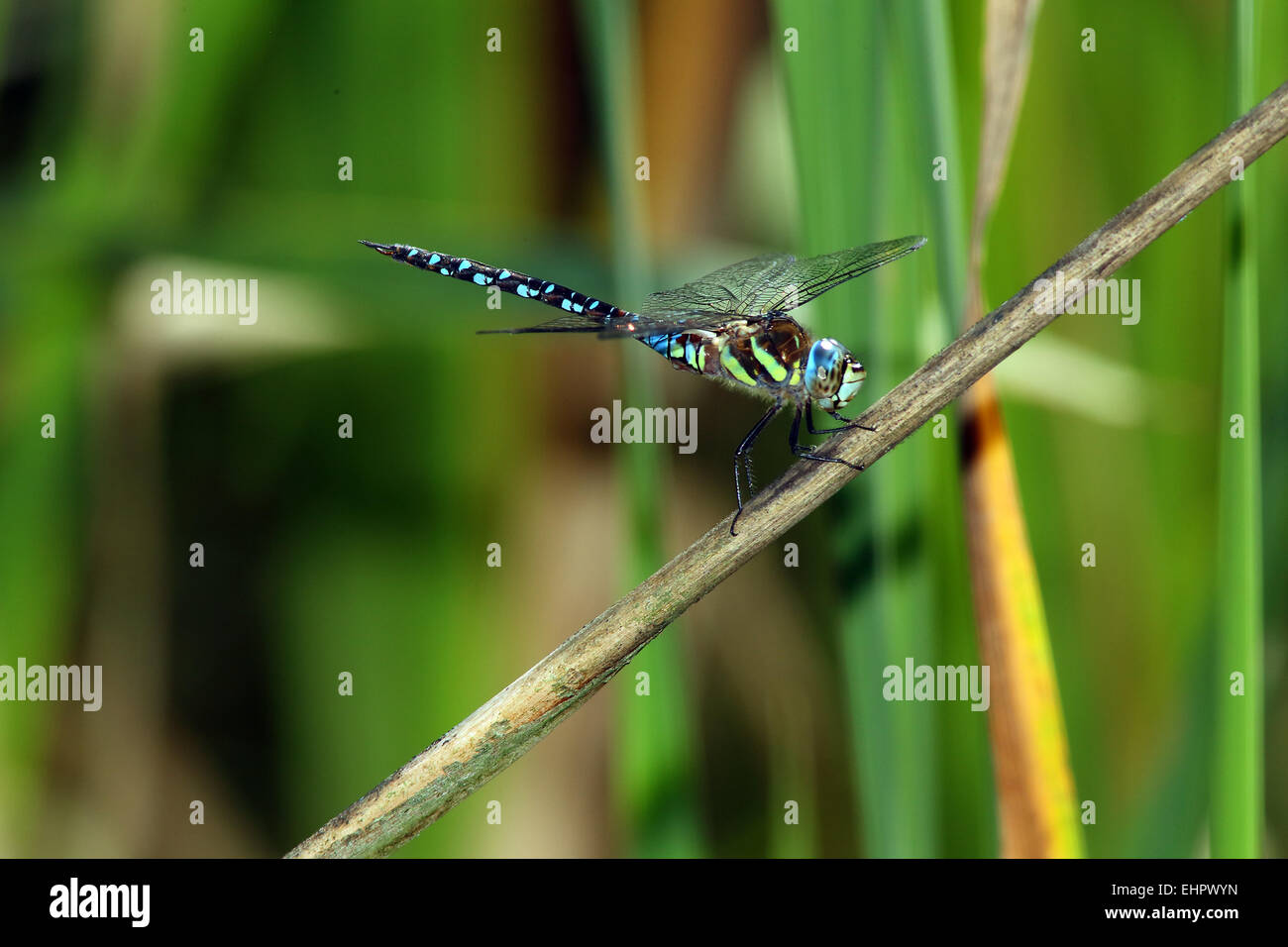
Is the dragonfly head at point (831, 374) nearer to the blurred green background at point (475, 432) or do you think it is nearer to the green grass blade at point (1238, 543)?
the blurred green background at point (475, 432)

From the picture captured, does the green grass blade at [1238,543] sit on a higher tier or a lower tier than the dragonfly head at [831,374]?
lower

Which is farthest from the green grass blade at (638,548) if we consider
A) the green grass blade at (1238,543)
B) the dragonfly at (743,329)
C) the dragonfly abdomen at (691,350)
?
the green grass blade at (1238,543)

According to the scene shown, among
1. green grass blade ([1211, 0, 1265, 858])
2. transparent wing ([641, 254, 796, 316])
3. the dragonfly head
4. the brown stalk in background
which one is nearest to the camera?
green grass blade ([1211, 0, 1265, 858])

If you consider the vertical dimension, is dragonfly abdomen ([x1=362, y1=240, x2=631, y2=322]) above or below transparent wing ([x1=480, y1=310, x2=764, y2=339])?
above

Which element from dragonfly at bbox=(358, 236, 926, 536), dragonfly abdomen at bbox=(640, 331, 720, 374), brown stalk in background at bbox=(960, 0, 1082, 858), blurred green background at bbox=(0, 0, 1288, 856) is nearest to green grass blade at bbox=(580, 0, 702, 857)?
blurred green background at bbox=(0, 0, 1288, 856)

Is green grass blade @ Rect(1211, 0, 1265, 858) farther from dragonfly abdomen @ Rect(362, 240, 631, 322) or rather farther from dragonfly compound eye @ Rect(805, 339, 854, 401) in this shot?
dragonfly abdomen @ Rect(362, 240, 631, 322)

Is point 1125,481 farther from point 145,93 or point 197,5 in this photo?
point 145,93

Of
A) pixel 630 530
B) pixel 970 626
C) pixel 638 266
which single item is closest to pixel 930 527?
pixel 970 626
